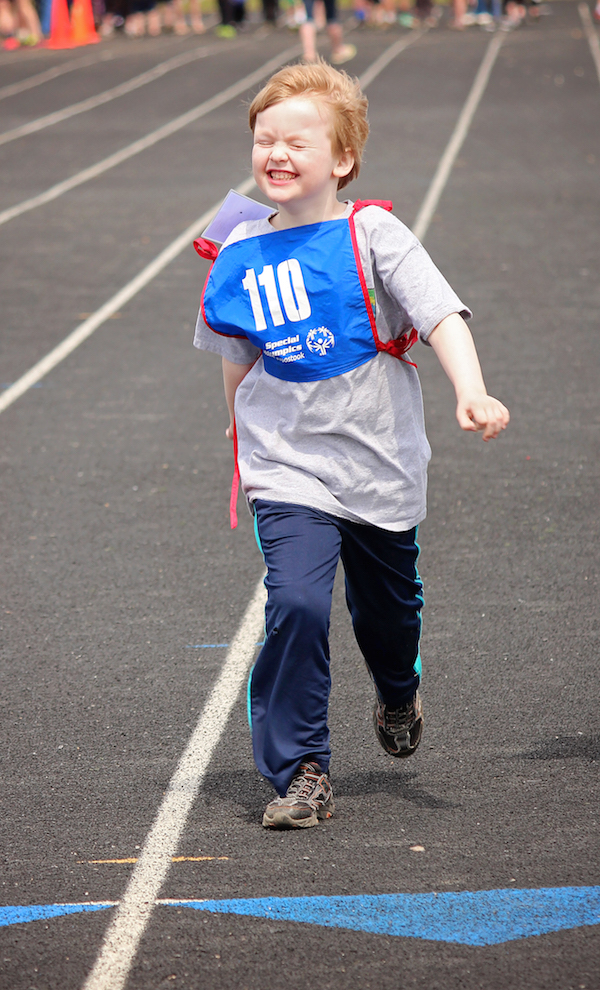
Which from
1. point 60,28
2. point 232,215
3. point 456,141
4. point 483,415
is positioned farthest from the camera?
point 60,28

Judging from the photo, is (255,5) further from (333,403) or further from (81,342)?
(333,403)

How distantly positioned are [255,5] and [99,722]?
3574 centimetres

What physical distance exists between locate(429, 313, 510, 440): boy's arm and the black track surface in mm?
1086

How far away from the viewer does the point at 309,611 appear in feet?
10.1

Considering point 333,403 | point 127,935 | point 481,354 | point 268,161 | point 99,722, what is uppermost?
point 268,161

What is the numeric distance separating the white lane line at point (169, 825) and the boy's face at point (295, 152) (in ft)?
5.36

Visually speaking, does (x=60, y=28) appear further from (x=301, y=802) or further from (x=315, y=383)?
(x=301, y=802)

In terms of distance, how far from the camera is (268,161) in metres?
3.15

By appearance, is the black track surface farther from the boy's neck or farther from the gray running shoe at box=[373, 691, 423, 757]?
the boy's neck

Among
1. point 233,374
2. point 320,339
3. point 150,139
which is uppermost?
point 320,339

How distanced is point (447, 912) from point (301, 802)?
1.75ft

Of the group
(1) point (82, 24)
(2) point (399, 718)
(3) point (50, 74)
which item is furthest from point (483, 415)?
(1) point (82, 24)

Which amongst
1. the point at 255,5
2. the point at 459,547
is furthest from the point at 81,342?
the point at 255,5

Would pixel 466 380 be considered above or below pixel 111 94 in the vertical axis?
above
